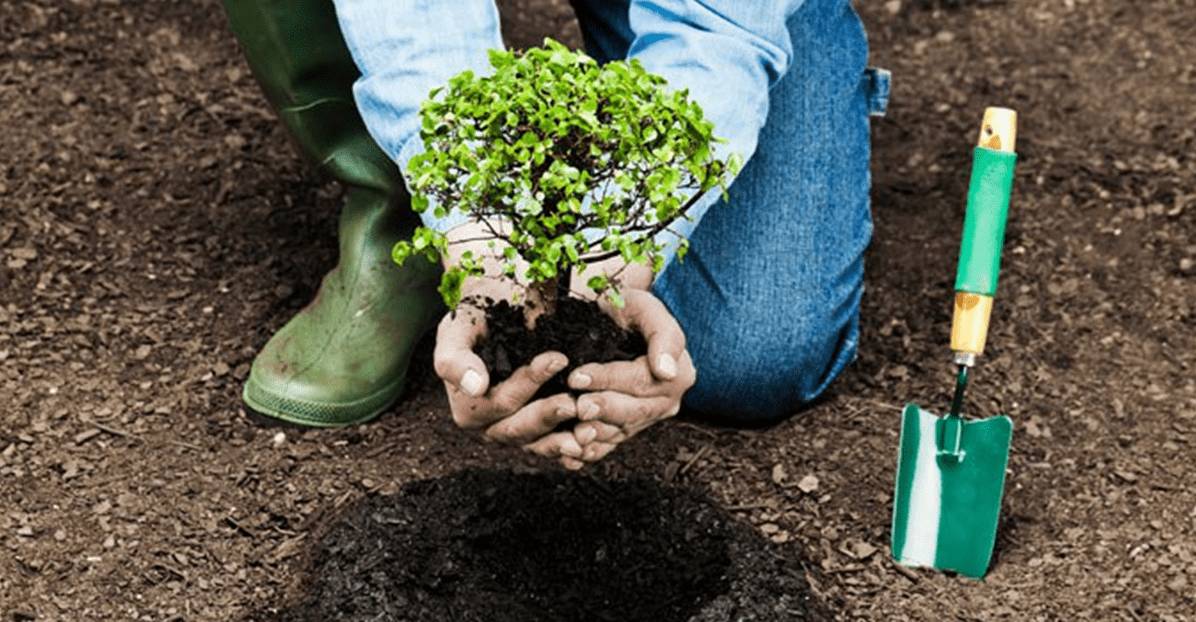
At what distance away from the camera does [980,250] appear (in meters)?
2.34

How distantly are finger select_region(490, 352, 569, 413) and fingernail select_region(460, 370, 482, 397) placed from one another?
60 mm

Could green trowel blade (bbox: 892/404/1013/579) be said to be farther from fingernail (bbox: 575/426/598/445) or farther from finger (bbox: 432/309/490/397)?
finger (bbox: 432/309/490/397)

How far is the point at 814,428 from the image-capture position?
8.84ft

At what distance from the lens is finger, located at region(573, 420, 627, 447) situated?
7.02 ft

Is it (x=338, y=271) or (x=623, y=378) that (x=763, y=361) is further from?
(x=338, y=271)

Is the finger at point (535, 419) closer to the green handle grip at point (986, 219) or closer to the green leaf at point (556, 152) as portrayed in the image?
the green leaf at point (556, 152)

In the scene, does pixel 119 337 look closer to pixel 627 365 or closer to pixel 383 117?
pixel 383 117

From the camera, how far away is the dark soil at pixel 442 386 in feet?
7.84

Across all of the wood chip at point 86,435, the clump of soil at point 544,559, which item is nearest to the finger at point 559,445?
the clump of soil at point 544,559

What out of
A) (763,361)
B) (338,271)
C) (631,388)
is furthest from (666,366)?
(338,271)

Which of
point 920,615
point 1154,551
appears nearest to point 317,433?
point 920,615

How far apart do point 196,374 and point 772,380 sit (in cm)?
100

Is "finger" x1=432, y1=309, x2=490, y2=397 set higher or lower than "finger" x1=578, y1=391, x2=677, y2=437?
higher

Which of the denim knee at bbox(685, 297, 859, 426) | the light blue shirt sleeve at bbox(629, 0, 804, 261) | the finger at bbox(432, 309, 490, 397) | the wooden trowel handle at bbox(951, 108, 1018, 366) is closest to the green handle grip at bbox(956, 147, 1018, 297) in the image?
the wooden trowel handle at bbox(951, 108, 1018, 366)
